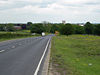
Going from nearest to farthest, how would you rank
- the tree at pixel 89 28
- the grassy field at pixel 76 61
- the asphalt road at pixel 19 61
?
the asphalt road at pixel 19 61 → the grassy field at pixel 76 61 → the tree at pixel 89 28

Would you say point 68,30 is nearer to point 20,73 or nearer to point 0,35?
point 0,35

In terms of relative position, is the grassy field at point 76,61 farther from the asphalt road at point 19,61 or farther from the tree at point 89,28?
the tree at point 89,28

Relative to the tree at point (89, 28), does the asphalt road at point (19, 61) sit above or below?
above

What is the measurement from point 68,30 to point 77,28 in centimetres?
5353

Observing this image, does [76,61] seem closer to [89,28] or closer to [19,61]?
[19,61]

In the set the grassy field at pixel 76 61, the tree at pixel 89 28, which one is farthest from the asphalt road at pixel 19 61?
the tree at pixel 89 28

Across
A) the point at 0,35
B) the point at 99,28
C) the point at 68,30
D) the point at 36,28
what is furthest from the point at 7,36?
the point at 36,28

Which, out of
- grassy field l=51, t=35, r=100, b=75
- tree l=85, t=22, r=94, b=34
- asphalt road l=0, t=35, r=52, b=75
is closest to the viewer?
asphalt road l=0, t=35, r=52, b=75

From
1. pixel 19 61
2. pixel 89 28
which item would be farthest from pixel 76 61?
pixel 89 28

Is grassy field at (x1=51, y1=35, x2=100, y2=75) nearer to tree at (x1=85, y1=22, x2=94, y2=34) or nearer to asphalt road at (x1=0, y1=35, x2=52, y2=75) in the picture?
asphalt road at (x1=0, y1=35, x2=52, y2=75)

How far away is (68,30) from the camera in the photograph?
95.1 m

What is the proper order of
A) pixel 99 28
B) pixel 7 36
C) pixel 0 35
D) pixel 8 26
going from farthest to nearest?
pixel 8 26, pixel 99 28, pixel 7 36, pixel 0 35

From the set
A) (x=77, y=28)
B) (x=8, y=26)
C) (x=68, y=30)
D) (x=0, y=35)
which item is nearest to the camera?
(x=0, y=35)

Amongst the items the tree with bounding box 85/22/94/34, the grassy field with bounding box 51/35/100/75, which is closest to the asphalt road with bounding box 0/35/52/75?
the grassy field with bounding box 51/35/100/75
